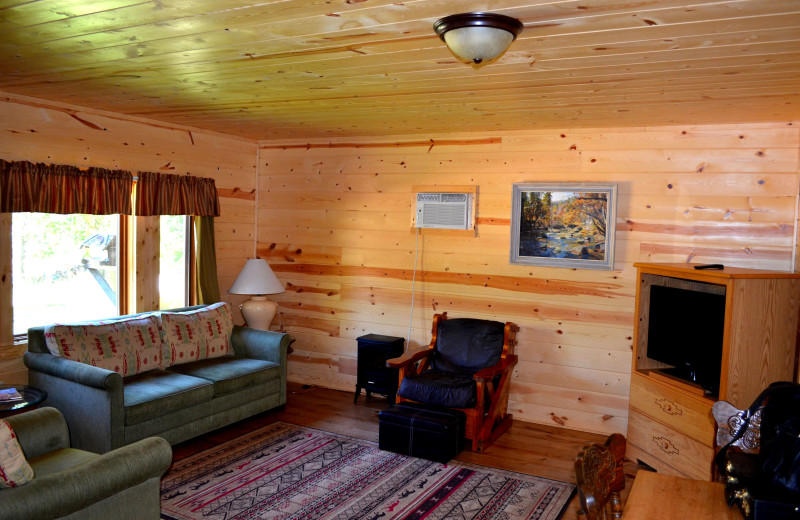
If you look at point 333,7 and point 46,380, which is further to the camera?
point 46,380

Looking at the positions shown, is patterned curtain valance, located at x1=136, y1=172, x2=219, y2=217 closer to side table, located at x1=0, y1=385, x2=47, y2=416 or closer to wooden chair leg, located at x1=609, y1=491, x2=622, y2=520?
side table, located at x1=0, y1=385, x2=47, y2=416

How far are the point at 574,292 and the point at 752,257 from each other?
125 cm

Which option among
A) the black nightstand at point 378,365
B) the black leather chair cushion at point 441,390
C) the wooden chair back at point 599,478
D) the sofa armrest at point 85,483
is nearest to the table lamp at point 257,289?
the black nightstand at point 378,365

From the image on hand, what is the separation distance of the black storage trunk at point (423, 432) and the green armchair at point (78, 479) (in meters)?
1.82

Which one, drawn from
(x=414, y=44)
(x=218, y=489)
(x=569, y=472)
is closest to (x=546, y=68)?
(x=414, y=44)

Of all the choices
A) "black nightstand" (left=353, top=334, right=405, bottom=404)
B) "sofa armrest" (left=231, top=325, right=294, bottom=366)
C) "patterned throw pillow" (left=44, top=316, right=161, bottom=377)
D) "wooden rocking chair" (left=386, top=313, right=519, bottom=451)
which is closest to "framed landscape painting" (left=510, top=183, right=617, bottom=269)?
"wooden rocking chair" (left=386, top=313, right=519, bottom=451)

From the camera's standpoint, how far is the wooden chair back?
1.54m

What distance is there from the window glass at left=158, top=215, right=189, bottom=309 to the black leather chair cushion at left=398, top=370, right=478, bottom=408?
2275mm

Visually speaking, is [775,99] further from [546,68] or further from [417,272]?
[417,272]

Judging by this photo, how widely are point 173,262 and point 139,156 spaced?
39.1 inches

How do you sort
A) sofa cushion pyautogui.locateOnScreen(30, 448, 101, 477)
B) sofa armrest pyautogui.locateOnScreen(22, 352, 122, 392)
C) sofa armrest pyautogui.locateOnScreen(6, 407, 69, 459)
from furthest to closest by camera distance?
sofa armrest pyautogui.locateOnScreen(22, 352, 122, 392) → sofa armrest pyautogui.locateOnScreen(6, 407, 69, 459) → sofa cushion pyautogui.locateOnScreen(30, 448, 101, 477)

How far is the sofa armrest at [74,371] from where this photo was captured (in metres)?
3.69

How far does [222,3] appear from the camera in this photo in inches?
88.5

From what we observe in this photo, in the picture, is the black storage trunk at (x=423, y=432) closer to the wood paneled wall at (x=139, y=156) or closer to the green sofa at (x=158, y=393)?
the green sofa at (x=158, y=393)
